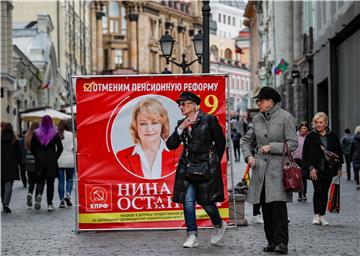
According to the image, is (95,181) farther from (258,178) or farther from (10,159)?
(10,159)

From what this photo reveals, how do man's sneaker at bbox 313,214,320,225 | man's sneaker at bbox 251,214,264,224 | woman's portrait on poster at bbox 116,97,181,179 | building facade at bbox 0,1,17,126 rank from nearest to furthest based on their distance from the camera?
1. woman's portrait on poster at bbox 116,97,181,179
2. man's sneaker at bbox 313,214,320,225
3. man's sneaker at bbox 251,214,264,224
4. building facade at bbox 0,1,17,126

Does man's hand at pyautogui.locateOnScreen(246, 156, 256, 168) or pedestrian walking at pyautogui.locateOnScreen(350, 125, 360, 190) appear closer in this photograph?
man's hand at pyautogui.locateOnScreen(246, 156, 256, 168)

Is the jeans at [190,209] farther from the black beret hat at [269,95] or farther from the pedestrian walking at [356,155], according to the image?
the pedestrian walking at [356,155]

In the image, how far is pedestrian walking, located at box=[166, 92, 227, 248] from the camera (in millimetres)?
11648

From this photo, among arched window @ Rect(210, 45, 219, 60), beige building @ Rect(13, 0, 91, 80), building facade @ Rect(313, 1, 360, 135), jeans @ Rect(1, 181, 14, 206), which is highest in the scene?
arched window @ Rect(210, 45, 219, 60)

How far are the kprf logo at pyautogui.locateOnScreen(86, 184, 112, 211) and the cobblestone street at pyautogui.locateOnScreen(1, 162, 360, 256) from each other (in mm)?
328

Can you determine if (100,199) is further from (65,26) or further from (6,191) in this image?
(65,26)

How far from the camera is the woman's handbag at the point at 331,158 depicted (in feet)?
47.3

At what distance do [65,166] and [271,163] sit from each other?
351 inches

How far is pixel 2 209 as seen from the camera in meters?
18.7

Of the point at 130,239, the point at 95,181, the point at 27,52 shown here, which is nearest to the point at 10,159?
the point at 95,181

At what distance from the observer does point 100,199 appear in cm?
1371

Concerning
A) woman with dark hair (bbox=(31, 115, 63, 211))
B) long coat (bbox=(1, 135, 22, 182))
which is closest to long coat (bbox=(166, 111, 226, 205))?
woman with dark hair (bbox=(31, 115, 63, 211))

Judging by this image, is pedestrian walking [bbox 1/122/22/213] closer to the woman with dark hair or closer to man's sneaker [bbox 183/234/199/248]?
the woman with dark hair
